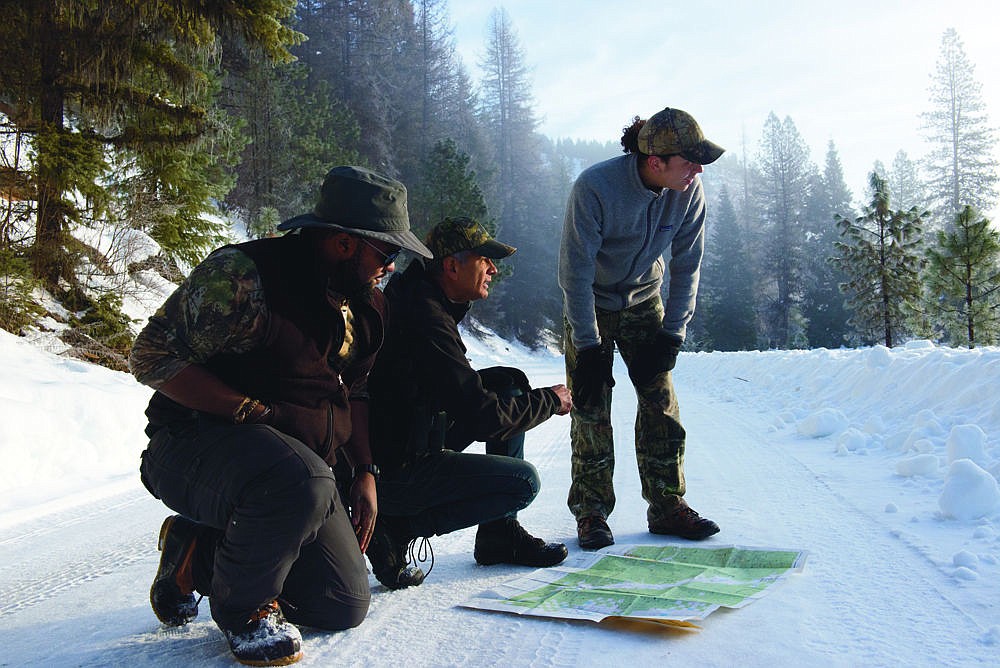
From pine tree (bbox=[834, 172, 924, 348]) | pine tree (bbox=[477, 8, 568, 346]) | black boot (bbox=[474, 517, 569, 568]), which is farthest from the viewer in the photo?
pine tree (bbox=[477, 8, 568, 346])

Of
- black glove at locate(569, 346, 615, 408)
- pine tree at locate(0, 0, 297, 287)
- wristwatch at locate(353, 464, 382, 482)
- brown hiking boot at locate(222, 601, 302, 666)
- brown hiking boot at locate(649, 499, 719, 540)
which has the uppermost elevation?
pine tree at locate(0, 0, 297, 287)

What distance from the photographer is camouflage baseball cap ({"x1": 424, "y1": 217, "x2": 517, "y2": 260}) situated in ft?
9.28

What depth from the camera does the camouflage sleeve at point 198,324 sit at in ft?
6.59

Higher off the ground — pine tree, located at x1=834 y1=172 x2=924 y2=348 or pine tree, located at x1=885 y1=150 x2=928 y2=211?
pine tree, located at x1=885 y1=150 x2=928 y2=211

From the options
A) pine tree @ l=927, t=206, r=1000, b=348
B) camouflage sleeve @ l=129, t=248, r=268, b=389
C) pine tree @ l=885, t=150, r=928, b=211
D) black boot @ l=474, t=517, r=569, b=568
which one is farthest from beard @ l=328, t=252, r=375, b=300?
pine tree @ l=885, t=150, r=928, b=211

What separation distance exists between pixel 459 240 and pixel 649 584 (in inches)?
59.3

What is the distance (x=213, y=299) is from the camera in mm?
2023

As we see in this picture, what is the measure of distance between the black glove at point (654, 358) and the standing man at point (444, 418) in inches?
31.0

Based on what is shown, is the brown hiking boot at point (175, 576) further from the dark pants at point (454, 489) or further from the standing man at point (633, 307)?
the standing man at point (633, 307)

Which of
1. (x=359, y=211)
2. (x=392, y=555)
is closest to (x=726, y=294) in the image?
(x=392, y=555)

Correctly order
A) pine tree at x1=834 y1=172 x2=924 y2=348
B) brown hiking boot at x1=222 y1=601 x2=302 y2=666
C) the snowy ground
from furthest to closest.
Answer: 1. pine tree at x1=834 y1=172 x2=924 y2=348
2. the snowy ground
3. brown hiking boot at x1=222 y1=601 x2=302 y2=666

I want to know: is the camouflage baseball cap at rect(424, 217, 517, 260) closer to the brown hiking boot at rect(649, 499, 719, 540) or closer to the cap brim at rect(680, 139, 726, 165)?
the cap brim at rect(680, 139, 726, 165)

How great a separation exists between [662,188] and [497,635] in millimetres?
2266

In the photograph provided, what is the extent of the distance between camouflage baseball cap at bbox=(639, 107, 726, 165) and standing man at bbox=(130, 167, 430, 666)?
55.4 inches
